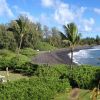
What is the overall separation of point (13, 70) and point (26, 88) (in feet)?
88.3

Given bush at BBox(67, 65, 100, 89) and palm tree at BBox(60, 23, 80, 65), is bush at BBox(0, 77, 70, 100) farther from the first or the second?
palm tree at BBox(60, 23, 80, 65)

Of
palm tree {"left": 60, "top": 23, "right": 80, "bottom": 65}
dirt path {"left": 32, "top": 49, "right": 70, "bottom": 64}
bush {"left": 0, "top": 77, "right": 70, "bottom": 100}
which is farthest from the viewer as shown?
dirt path {"left": 32, "top": 49, "right": 70, "bottom": 64}

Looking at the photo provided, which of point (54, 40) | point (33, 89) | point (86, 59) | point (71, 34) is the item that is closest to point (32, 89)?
point (33, 89)

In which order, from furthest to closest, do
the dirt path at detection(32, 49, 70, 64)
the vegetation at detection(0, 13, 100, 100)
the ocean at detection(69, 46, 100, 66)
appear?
the ocean at detection(69, 46, 100, 66) → the dirt path at detection(32, 49, 70, 64) → the vegetation at detection(0, 13, 100, 100)

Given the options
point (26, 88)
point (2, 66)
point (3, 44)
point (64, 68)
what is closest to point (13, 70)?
point (2, 66)

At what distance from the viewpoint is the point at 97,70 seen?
31859mm

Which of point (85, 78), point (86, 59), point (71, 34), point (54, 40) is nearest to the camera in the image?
point (85, 78)

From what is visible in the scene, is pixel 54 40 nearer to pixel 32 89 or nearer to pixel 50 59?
pixel 50 59

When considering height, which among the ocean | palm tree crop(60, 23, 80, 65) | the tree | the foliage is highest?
the tree

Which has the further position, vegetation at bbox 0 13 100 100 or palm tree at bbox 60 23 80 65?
palm tree at bbox 60 23 80 65

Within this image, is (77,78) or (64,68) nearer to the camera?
(77,78)

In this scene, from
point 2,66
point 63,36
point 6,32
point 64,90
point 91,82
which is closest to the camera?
point 64,90

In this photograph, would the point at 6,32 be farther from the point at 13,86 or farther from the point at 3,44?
the point at 13,86

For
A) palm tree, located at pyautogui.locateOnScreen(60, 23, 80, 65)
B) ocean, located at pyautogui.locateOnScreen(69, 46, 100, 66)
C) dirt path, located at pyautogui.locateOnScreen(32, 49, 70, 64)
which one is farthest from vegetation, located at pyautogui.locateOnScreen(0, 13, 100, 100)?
ocean, located at pyautogui.locateOnScreen(69, 46, 100, 66)
